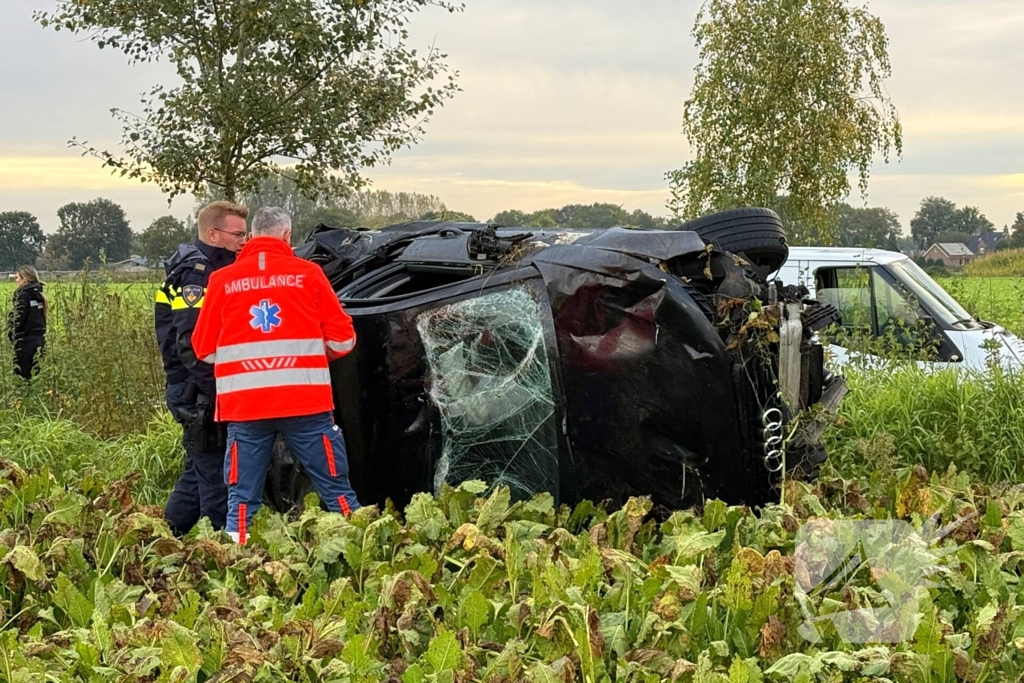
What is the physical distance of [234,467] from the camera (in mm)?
5332

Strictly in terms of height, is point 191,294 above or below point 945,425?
above

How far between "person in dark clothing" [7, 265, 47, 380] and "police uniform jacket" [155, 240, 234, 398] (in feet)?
11.7

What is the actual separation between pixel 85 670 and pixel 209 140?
11.0 m

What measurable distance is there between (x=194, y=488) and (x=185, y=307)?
101 cm

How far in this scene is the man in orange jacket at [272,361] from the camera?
17.1ft

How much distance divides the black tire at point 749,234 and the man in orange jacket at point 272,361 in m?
2.01

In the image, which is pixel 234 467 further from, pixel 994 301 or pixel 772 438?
pixel 994 301

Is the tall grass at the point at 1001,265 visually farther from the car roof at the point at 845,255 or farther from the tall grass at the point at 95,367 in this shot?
the tall grass at the point at 95,367

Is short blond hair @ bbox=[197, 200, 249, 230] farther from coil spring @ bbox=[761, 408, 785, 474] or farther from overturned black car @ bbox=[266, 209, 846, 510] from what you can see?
coil spring @ bbox=[761, 408, 785, 474]

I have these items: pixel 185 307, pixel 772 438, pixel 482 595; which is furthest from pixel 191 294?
pixel 482 595

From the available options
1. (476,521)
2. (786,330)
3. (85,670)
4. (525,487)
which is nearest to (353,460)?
(525,487)

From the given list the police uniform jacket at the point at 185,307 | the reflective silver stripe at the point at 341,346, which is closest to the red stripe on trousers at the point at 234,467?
the police uniform jacket at the point at 185,307

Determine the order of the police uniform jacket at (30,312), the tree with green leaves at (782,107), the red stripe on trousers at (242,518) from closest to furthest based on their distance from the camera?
the red stripe on trousers at (242,518) → the police uniform jacket at (30,312) → the tree with green leaves at (782,107)

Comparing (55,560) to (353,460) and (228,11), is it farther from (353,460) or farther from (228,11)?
(228,11)
